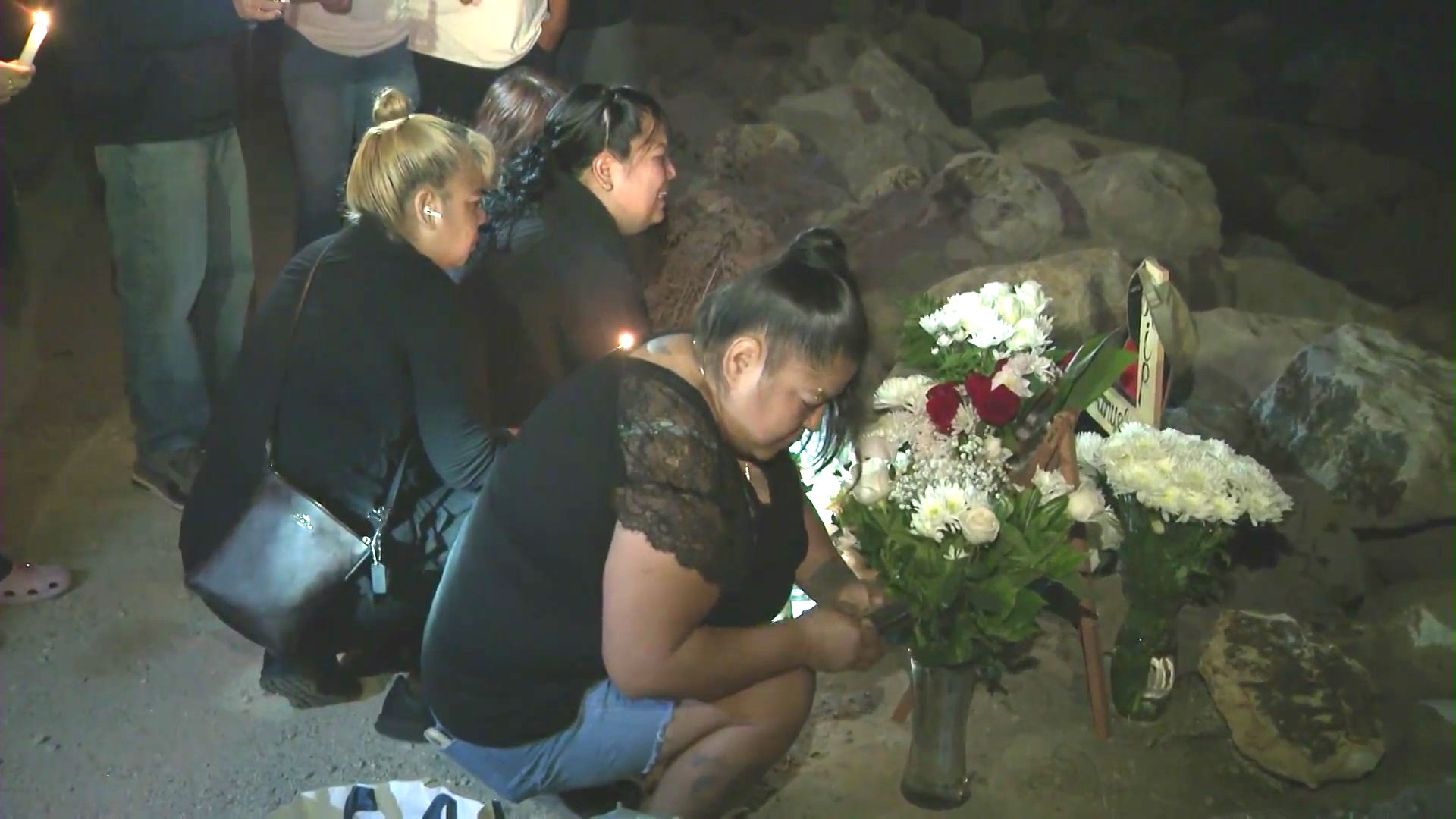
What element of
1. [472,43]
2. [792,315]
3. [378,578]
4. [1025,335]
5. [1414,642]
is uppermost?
[472,43]

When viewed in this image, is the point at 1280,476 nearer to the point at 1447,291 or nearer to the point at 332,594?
the point at 1447,291

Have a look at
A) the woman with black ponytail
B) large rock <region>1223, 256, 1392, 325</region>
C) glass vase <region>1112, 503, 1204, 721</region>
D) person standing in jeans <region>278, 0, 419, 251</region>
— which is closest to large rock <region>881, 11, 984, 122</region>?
large rock <region>1223, 256, 1392, 325</region>

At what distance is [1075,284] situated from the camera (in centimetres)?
317

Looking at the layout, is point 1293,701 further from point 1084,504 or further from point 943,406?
point 943,406

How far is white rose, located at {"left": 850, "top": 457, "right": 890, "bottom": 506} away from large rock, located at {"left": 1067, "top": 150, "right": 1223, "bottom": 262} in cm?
192

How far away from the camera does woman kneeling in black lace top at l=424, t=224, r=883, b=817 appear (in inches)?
56.9

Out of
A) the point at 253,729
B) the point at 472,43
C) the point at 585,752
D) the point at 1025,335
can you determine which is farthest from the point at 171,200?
the point at 1025,335

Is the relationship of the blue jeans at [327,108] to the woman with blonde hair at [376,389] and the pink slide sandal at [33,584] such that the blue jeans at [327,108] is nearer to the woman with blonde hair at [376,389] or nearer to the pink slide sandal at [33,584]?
the woman with blonde hair at [376,389]

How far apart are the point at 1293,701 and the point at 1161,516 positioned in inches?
16.1

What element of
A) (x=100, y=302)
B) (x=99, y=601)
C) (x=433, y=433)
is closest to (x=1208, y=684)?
(x=433, y=433)

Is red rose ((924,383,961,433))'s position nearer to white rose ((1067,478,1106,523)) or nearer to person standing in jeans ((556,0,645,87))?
white rose ((1067,478,1106,523))

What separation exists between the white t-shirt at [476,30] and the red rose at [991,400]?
117cm

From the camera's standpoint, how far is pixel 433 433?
212cm

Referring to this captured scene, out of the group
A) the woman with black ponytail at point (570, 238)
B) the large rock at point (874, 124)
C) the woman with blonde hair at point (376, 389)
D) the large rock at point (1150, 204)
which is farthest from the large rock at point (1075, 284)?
the woman with blonde hair at point (376, 389)
